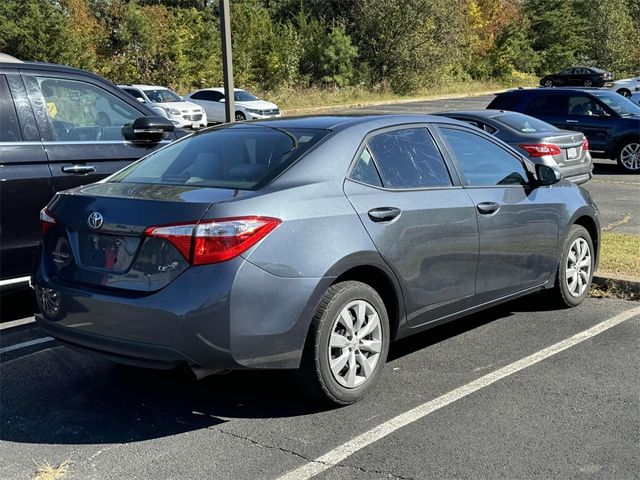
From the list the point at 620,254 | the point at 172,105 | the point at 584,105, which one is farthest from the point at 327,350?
the point at 172,105

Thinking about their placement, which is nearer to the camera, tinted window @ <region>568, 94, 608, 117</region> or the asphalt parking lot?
the asphalt parking lot

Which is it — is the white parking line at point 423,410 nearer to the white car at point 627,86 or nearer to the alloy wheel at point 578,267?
the alloy wheel at point 578,267

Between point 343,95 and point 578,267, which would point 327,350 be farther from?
point 343,95

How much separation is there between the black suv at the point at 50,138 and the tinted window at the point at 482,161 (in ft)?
8.30

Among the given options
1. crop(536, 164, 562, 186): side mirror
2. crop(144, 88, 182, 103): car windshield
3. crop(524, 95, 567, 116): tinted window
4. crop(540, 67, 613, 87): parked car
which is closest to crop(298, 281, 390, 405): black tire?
crop(536, 164, 562, 186): side mirror

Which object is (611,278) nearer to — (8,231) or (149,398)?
(149,398)

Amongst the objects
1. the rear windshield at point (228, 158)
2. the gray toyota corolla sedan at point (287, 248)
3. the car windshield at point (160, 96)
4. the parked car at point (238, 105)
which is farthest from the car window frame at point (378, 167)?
the parked car at point (238, 105)

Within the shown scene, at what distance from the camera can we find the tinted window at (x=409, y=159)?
4.68m

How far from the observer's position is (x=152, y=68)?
1523 inches

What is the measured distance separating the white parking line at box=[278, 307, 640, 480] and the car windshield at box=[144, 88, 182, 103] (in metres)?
22.6

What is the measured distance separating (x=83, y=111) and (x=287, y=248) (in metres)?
3.27

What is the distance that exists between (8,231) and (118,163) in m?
1.09

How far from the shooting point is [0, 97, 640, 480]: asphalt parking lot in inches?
141

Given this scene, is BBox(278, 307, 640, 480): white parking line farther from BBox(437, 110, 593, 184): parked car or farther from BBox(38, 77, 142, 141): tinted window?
BBox(437, 110, 593, 184): parked car
